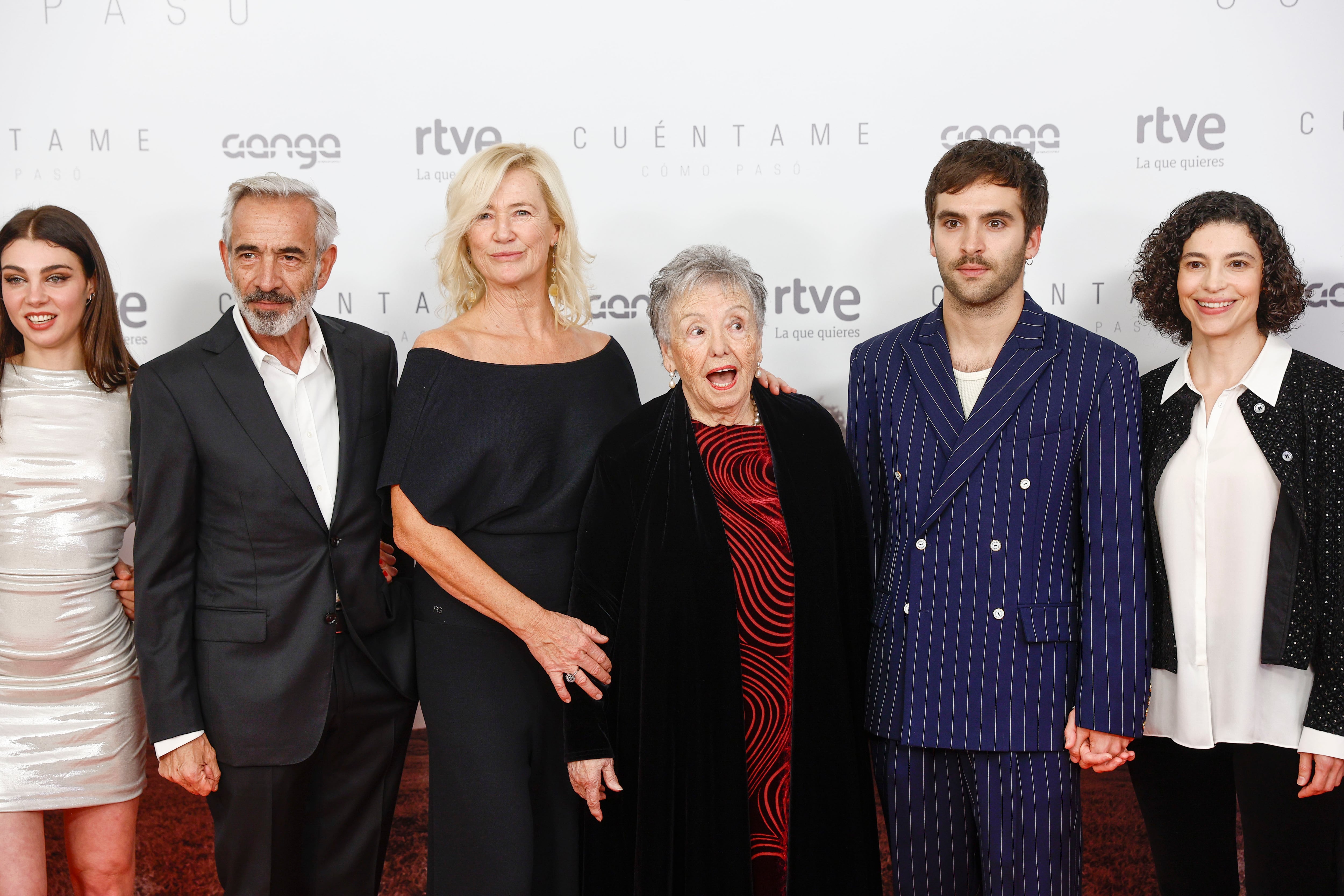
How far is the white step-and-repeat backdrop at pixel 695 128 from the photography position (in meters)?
2.80

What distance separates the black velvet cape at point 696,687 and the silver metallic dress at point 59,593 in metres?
1.14

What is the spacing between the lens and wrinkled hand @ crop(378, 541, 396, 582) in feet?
7.47

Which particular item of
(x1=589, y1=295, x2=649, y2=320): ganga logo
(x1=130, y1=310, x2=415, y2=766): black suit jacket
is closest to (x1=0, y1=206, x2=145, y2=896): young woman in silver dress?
(x1=130, y1=310, x2=415, y2=766): black suit jacket

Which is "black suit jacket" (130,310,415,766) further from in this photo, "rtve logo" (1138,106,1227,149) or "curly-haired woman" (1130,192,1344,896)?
"rtve logo" (1138,106,1227,149)

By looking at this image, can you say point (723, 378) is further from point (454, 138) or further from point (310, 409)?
point (454, 138)

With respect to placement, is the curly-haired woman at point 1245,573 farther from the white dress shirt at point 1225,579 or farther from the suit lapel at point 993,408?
the suit lapel at point 993,408

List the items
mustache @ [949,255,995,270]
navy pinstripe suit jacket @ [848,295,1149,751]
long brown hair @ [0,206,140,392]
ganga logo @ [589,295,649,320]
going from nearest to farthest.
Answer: navy pinstripe suit jacket @ [848,295,1149,751] → mustache @ [949,255,995,270] → long brown hair @ [0,206,140,392] → ganga logo @ [589,295,649,320]

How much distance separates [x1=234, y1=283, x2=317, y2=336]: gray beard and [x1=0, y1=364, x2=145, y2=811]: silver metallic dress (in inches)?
16.7

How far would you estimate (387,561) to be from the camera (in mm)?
2305

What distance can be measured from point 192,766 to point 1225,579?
7.51 feet

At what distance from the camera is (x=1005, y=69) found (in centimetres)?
282

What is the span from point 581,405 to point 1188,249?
4.72 feet

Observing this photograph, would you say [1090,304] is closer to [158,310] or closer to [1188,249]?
[1188,249]

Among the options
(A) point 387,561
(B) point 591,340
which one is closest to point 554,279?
(B) point 591,340
